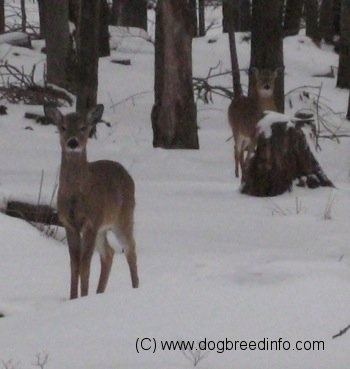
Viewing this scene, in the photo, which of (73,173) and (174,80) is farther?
(174,80)

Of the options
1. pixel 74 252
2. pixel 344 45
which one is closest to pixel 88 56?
pixel 344 45

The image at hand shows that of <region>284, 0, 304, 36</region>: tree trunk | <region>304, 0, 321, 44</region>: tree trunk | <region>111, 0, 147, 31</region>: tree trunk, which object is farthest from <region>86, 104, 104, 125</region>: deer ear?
<region>111, 0, 147, 31</region>: tree trunk

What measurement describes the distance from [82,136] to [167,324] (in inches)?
95.5

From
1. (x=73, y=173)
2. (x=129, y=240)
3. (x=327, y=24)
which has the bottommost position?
(x=327, y=24)

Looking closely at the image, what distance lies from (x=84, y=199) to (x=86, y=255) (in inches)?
15.0

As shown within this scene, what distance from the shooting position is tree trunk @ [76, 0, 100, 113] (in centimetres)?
1691

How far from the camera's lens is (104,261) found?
318 inches

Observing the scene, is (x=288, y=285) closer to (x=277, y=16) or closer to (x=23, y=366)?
(x=23, y=366)

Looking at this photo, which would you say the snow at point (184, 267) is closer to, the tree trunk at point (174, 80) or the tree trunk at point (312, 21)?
the tree trunk at point (174, 80)

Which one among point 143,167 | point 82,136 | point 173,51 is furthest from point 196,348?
point 173,51

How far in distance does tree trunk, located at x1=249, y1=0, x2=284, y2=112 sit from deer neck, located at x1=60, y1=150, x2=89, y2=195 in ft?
33.4

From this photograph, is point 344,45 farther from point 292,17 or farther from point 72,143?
point 72,143

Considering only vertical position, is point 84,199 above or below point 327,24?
above

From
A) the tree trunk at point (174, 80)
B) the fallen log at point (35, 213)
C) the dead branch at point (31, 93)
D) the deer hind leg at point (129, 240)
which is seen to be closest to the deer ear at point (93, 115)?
the deer hind leg at point (129, 240)
